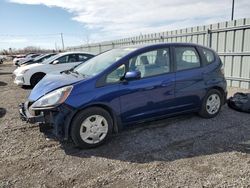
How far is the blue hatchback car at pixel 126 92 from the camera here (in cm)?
371

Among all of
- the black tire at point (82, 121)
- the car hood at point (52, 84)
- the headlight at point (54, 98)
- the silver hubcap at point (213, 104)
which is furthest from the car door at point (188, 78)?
the headlight at point (54, 98)

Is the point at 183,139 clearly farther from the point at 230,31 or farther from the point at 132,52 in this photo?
the point at 230,31

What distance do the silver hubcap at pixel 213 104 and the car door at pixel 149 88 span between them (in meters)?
1.08

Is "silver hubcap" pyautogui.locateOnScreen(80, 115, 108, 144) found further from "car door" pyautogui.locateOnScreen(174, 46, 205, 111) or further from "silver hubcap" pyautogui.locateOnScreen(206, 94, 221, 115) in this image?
"silver hubcap" pyautogui.locateOnScreen(206, 94, 221, 115)

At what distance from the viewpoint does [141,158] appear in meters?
3.53

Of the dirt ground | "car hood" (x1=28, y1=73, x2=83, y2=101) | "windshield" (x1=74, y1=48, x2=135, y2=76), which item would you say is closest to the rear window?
the dirt ground

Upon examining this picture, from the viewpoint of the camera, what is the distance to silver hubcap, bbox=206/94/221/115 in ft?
17.0

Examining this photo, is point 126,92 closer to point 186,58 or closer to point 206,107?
point 186,58

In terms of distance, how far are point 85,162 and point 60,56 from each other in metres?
7.15

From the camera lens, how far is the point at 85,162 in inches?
136

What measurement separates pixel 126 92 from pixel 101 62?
905mm

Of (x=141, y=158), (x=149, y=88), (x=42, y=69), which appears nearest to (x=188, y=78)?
(x=149, y=88)

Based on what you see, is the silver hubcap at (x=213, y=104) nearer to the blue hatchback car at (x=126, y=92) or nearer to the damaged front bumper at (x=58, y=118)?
the blue hatchback car at (x=126, y=92)

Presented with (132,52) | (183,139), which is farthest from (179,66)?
(183,139)
